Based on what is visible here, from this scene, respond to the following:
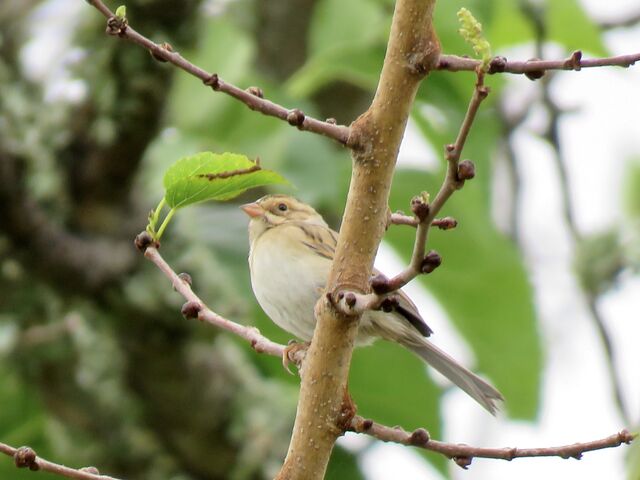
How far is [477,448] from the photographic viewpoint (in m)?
1.74

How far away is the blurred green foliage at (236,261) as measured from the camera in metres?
4.06

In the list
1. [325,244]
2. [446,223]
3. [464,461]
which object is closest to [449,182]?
[446,223]

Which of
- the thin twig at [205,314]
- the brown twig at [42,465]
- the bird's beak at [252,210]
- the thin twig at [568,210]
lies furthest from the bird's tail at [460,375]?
the brown twig at [42,465]

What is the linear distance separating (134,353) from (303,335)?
1.17 m

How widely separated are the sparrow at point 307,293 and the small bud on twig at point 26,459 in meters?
1.29

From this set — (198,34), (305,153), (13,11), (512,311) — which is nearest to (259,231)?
(305,153)

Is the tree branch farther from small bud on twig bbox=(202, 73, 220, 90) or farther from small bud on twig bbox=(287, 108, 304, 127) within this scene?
small bud on twig bbox=(202, 73, 220, 90)

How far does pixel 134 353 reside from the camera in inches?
163

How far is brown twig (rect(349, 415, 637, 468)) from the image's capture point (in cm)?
172

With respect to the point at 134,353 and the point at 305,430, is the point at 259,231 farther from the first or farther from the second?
the point at 305,430

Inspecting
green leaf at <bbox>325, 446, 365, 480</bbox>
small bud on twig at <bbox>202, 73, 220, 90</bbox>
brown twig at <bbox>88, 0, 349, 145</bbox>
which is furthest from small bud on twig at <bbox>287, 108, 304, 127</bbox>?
green leaf at <bbox>325, 446, 365, 480</bbox>

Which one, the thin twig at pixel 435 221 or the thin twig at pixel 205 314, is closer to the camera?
the thin twig at pixel 435 221

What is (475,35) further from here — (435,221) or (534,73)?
(435,221)

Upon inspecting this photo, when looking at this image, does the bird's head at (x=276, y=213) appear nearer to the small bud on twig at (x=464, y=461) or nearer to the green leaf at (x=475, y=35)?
the small bud on twig at (x=464, y=461)
